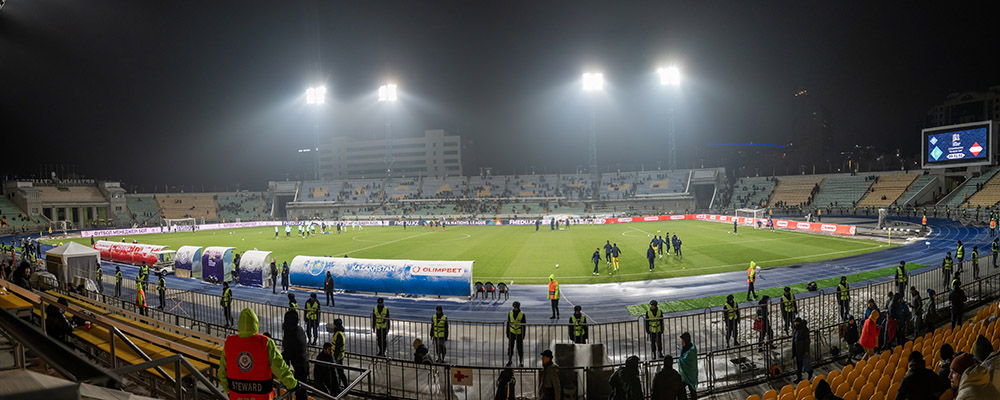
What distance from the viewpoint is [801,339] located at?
8836 millimetres

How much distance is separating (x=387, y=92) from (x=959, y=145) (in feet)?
255

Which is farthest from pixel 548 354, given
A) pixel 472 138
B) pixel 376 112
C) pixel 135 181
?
pixel 376 112

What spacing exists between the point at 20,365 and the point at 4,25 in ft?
167

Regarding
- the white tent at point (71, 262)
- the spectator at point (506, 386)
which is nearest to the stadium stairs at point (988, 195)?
the spectator at point (506, 386)

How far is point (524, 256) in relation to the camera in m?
27.4

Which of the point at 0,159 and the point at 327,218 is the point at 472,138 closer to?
the point at 327,218

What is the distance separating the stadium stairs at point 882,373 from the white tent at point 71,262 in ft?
78.7

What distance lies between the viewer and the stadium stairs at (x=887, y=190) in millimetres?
51781

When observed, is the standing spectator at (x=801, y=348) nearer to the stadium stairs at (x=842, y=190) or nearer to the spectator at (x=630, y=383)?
the spectator at (x=630, y=383)

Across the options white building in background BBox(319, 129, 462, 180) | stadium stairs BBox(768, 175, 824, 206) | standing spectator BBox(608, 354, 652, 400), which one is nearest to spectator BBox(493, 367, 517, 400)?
standing spectator BBox(608, 354, 652, 400)

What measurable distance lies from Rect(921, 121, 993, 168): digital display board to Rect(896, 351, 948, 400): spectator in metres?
51.8

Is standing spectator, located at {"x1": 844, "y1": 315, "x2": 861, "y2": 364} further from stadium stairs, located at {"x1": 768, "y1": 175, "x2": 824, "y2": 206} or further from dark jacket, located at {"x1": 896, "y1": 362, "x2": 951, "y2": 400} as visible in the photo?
stadium stairs, located at {"x1": 768, "y1": 175, "x2": 824, "y2": 206}

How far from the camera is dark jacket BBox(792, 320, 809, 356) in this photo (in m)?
8.76

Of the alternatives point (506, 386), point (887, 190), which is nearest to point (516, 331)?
point (506, 386)
